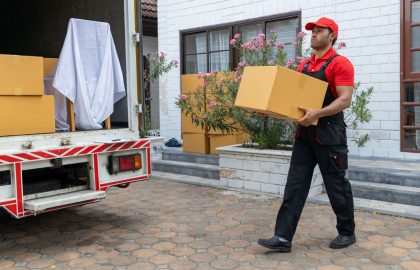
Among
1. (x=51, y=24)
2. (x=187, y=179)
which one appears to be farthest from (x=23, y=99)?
(x=187, y=179)

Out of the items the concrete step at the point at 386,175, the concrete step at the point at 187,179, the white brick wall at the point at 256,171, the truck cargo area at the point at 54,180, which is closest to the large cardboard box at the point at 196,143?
the concrete step at the point at 187,179

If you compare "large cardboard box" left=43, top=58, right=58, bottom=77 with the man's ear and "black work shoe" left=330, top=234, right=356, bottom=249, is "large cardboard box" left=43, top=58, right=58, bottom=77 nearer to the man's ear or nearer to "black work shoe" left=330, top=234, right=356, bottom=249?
the man's ear

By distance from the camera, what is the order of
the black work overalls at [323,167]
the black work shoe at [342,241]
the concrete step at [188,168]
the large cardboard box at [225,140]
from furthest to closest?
the large cardboard box at [225,140]
the concrete step at [188,168]
the black work shoe at [342,241]
the black work overalls at [323,167]

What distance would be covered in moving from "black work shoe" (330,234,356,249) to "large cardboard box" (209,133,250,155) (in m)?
3.16

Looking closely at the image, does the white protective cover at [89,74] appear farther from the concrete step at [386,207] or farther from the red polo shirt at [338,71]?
the concrete step at [386,207]

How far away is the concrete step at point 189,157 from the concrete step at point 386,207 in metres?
2.20

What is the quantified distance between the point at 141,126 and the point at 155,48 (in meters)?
6.93

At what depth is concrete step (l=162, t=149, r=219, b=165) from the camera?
280 inches

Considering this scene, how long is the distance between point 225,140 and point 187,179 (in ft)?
2.96

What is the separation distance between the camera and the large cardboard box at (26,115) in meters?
3.64

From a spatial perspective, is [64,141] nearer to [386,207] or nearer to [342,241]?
[342,241]

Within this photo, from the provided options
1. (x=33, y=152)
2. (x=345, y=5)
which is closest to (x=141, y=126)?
(x=33, y=152)

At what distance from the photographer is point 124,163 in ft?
14.1

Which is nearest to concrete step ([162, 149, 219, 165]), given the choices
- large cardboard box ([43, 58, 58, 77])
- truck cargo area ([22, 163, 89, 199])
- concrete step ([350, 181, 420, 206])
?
concrete step ([350, 181, 420, 206])
